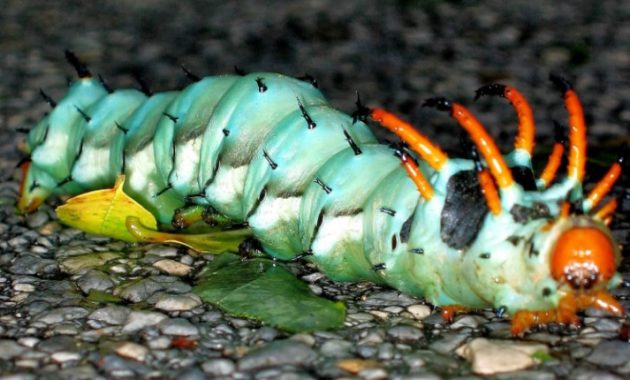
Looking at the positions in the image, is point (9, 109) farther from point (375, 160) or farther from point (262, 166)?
point (375, 160)

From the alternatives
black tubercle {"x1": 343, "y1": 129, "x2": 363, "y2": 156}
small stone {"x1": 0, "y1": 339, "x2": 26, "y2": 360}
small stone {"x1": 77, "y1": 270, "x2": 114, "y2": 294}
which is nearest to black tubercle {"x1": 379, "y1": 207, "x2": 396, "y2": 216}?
black tubercle {"x1": 343, "y1": 129, "x2": 363, "y2": 156}

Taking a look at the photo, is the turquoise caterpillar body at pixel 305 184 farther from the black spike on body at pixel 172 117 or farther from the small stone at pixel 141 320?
the small stone at pixel 141 320

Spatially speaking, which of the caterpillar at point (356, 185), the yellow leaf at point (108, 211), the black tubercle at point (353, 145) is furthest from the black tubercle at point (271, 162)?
the yellow leaf at point (108, 211)

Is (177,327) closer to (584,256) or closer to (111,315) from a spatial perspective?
(111,315)

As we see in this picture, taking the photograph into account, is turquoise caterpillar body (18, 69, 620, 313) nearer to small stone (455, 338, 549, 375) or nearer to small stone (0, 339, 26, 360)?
small stone (455, 338, 549, 375)

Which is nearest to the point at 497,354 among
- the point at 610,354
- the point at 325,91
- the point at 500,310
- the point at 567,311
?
the point at 500,310

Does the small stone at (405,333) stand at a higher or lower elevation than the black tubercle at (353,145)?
lower
